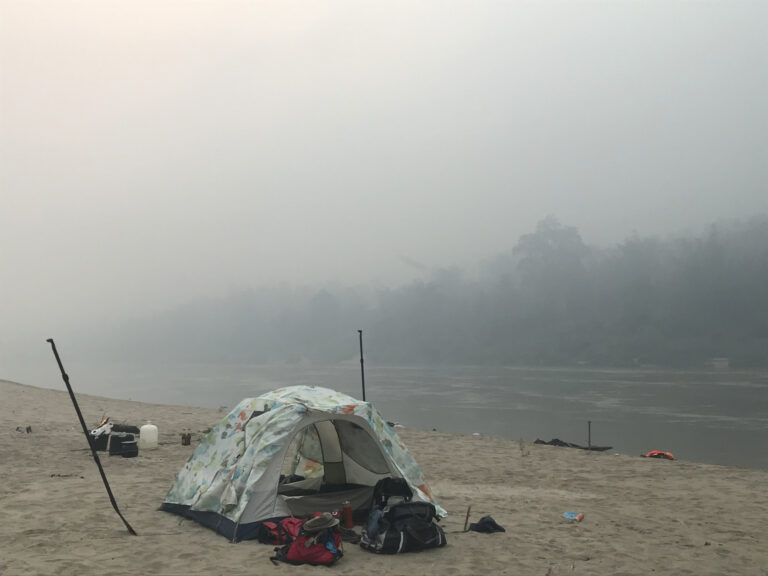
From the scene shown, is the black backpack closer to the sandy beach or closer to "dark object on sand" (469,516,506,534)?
the sandy beach

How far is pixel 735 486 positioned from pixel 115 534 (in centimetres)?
981

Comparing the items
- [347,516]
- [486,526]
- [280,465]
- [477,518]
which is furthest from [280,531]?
[477,518]

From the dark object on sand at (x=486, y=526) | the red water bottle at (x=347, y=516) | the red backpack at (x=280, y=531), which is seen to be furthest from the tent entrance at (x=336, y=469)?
the dark object on sand at (x=486, y=526)

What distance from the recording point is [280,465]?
24.0ft

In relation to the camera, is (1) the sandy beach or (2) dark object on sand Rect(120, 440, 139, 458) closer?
(1) the sandy beach

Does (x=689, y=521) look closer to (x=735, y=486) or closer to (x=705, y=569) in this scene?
(x=705, y=569)

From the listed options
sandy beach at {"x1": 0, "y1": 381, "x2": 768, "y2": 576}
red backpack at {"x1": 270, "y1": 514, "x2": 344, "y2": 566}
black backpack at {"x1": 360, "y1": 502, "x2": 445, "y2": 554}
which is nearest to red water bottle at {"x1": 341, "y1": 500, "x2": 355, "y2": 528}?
black backpack at {"x1": 360, "y1": 502, "x2": 445, "y2": 554}

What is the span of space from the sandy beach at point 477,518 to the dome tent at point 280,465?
1.06ft

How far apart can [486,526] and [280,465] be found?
256 centimetres

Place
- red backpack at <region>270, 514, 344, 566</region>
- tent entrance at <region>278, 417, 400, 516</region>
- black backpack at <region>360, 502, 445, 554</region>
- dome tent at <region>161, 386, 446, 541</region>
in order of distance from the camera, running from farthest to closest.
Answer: tent entrance at <region>278, 417, 400, 516</region> → dome tent at <region>161, 386, 446, 541</region> → black backpack at <region>360, 502, 445, 554</region> → red backpack at <region>270, 514, 344, 566</region>

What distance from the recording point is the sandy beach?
6219mm

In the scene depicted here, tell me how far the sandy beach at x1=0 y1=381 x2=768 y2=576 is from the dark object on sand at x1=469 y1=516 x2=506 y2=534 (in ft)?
0.35

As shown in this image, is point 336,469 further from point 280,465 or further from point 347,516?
point 280,465

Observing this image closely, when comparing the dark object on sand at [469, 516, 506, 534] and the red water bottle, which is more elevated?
the red water bottle
